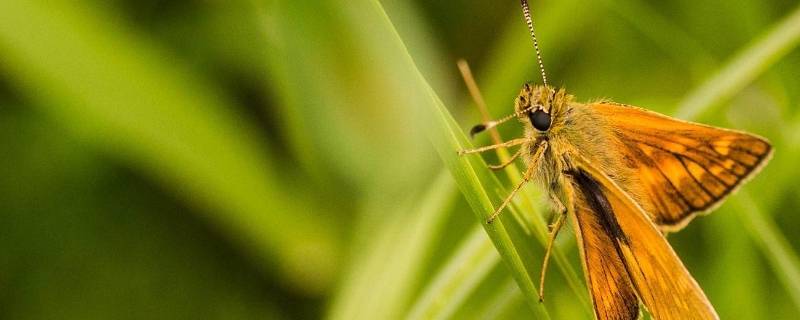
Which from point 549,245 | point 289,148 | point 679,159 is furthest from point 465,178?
point 289,148

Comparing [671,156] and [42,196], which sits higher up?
[671,156]

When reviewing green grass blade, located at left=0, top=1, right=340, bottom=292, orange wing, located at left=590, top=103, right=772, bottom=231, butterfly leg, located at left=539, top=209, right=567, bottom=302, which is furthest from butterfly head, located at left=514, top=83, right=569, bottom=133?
green grass blade, located at left=0, top=1, right=340, bottom=292

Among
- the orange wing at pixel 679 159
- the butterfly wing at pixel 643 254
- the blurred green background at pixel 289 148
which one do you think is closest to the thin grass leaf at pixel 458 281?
the blurred green background at pixel 289 148

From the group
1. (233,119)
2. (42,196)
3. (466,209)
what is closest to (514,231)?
(466,209)

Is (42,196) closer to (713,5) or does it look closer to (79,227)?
(79,227)

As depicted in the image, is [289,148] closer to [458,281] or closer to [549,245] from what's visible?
[458,281]

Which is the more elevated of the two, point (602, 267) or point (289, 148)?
point (602, 267)

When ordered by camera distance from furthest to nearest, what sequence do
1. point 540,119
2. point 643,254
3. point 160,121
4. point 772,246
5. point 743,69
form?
1. point 160,121
2. point 743,69
3. point 772,246
4. point 540,119
5. point 643,254
